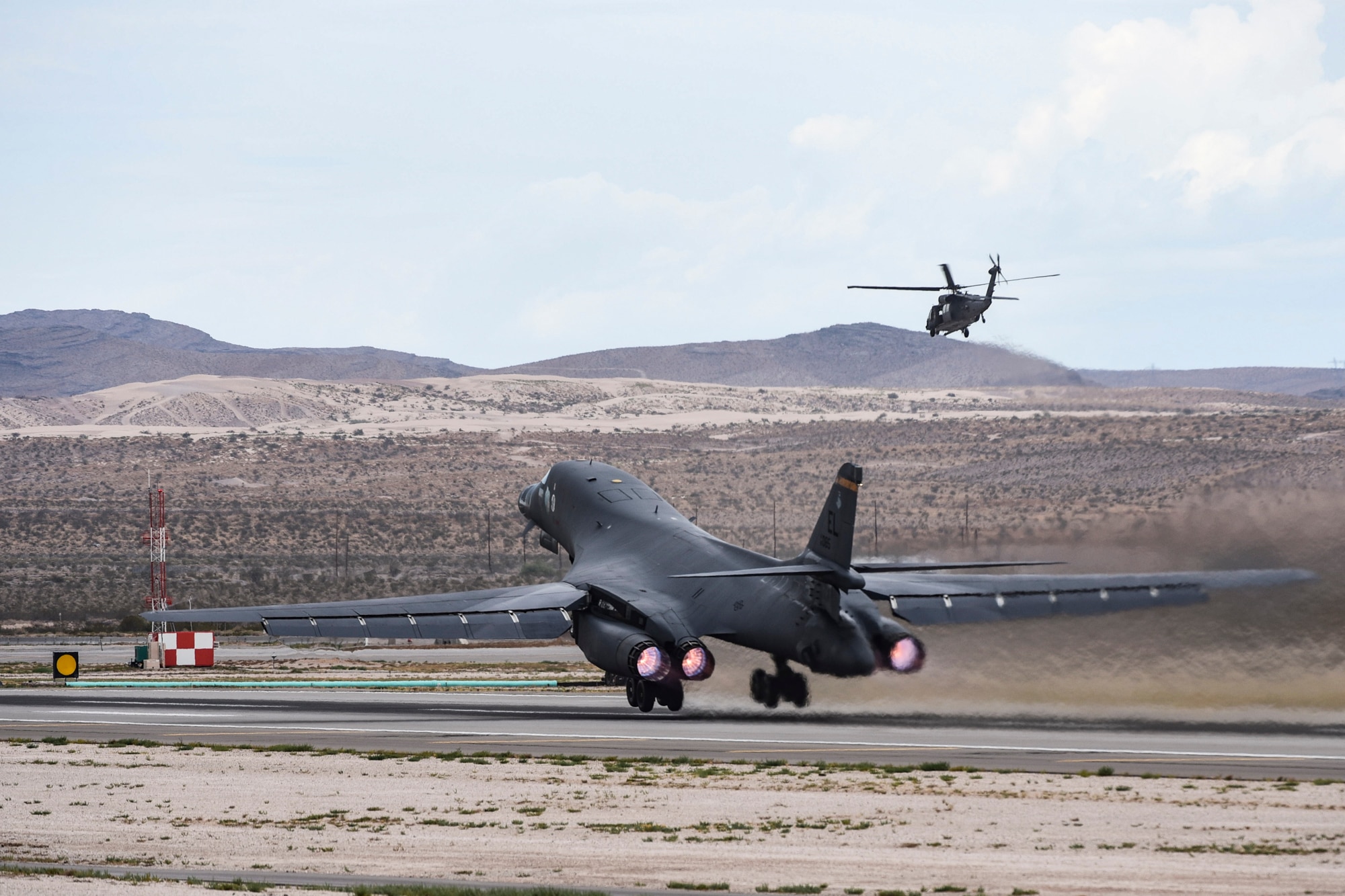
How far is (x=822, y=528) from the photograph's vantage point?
3269 cm

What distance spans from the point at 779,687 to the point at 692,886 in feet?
72.9

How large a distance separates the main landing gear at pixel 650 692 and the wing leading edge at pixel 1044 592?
4.99 metres

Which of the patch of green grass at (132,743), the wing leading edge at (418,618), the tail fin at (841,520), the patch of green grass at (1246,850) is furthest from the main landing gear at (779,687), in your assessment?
the patch of green grass at (1246,850)

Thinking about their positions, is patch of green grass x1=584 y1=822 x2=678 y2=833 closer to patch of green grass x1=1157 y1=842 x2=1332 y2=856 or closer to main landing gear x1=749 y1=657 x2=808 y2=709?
patch of green grass x1=1157 y1=842 x2=1332 y2=856

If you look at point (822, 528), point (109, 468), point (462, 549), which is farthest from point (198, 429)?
point (822, 528)

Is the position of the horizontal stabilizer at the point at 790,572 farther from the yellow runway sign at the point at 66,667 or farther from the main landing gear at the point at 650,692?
the yellow runway sign at the point at 66,667

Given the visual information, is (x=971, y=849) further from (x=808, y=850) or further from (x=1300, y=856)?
(x=1300, y=856)

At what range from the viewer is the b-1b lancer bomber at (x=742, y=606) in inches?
1312

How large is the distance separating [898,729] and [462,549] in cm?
8667

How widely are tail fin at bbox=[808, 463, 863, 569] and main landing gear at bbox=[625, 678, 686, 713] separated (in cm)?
641

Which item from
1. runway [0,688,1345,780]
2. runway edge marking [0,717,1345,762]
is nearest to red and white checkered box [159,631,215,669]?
runway [0,688,1345,780]

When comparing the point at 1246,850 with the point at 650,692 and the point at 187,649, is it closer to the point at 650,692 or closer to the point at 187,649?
the point at 650,692

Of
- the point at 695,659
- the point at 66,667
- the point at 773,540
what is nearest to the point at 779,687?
the point at 695,659

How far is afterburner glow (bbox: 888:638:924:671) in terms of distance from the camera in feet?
114
